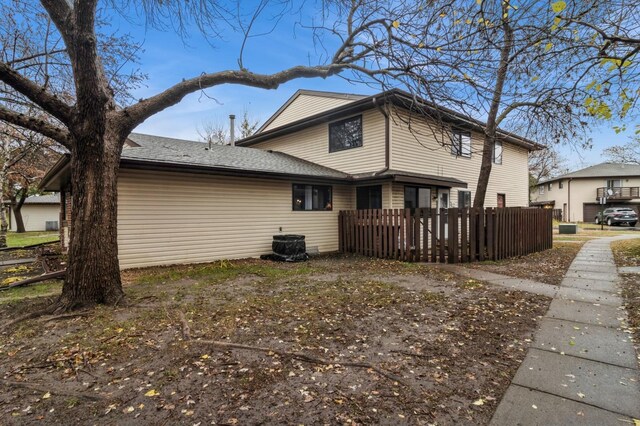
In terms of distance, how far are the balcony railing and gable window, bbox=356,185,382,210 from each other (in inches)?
1473

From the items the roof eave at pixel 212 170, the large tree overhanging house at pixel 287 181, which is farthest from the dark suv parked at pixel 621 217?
the roof eave at pixel 212 170

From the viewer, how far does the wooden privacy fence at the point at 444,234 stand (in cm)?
935

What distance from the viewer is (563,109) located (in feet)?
19.3

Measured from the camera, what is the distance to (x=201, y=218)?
31.3 feet

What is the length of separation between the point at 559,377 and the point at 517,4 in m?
4.59

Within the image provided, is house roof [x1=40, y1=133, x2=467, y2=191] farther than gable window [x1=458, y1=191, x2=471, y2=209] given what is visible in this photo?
No

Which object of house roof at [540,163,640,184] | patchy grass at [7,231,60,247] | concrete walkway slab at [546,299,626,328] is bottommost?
concrete walkway slab at [546,299,626,328]

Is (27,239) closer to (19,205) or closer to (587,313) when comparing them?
(19,205)

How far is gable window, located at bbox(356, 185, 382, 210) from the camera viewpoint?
12.0 meters

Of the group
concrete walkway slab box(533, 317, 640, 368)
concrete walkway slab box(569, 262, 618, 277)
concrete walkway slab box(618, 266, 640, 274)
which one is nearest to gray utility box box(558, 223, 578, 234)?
concrete walkway slab box(569, 262, 618, 277)

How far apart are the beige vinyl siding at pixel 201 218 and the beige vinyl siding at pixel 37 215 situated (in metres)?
30.6

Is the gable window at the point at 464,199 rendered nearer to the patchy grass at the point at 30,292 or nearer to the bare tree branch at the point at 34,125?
the bare tree branch at the point at 34,125

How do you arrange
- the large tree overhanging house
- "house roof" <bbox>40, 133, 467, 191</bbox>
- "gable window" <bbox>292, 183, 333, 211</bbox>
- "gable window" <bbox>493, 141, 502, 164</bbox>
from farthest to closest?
"gable window" <bbox>493, 141, 502, 164</bbox>
"gable window" <bbox>292, 183, 333, 211</bbox>
the large tree overhanging house
"house roof" <bbox>40, 133, 467, 191</bbox>

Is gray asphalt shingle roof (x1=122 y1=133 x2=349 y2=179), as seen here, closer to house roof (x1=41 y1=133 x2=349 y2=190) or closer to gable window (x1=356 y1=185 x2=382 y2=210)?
house roof (x1=41 y1=133 x2=349 y2=190)
